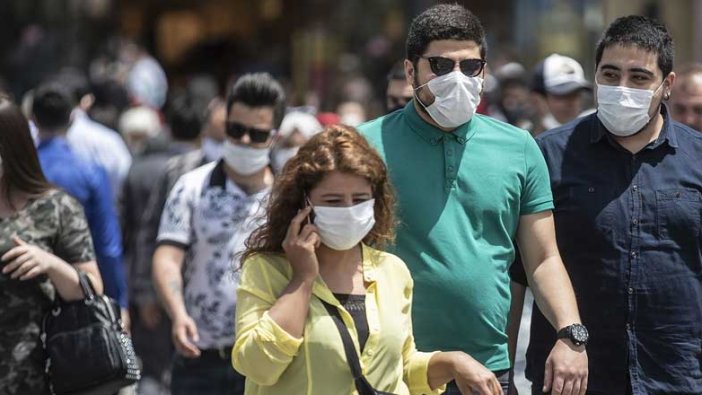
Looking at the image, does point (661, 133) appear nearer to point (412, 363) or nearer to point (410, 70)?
point (410, 70)

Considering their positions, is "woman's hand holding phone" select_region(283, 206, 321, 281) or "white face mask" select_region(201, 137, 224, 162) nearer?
"woman's hand holding phone" select_region(283, 206, 321, 281)

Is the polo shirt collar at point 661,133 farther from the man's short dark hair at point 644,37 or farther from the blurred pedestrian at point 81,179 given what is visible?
the blurred pedestrian at point 81,179

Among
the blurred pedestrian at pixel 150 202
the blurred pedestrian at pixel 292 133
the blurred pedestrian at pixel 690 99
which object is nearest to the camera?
the blurred pedestrian at pixel 690 99

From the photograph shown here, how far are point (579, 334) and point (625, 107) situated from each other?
2.89ft

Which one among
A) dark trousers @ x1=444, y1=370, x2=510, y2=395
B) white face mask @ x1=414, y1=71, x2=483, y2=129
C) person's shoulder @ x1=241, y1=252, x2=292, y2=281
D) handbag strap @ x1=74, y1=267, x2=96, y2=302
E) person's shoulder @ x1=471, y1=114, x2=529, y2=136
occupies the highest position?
white face mask @ x1=414, y1=71, x2=483, y2=129

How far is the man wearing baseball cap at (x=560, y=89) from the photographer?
812 centimetres

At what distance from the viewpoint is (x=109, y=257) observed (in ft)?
25.4

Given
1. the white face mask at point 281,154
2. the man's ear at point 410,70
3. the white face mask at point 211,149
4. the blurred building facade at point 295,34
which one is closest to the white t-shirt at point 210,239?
the white face mask at point 211,149

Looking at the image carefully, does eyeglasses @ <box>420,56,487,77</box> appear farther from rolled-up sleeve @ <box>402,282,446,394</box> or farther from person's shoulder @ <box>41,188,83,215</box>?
person's shoulder @ <box>41,188,83,215</box>

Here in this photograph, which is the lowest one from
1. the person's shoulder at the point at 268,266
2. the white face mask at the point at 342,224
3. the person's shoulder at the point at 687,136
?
the person's shoulder at the point at 268,266

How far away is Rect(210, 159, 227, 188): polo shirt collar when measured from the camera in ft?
22.6

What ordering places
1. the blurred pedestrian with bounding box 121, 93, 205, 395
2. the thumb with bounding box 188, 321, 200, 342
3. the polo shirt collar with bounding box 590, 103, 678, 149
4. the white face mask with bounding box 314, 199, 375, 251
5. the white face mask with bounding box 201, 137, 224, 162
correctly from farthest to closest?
1. the blurred pedestrian with bounding box 121, 93, 205, 395
2. the white face mask with bounding box 201, 137, 224, 162
3. the thumb with bounding box 188, 321, 200, 342
4. the polo shirt collar with bounding box 590, 103, 678, 149
5. the white face mask with bounding box 314, 199, 375, 251

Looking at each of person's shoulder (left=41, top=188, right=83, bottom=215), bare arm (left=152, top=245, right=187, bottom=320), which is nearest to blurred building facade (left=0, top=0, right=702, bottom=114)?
Answer: bare arm (left=152, top=245, right=187, bottom=320)

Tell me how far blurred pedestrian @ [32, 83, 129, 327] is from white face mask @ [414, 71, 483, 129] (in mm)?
2857
